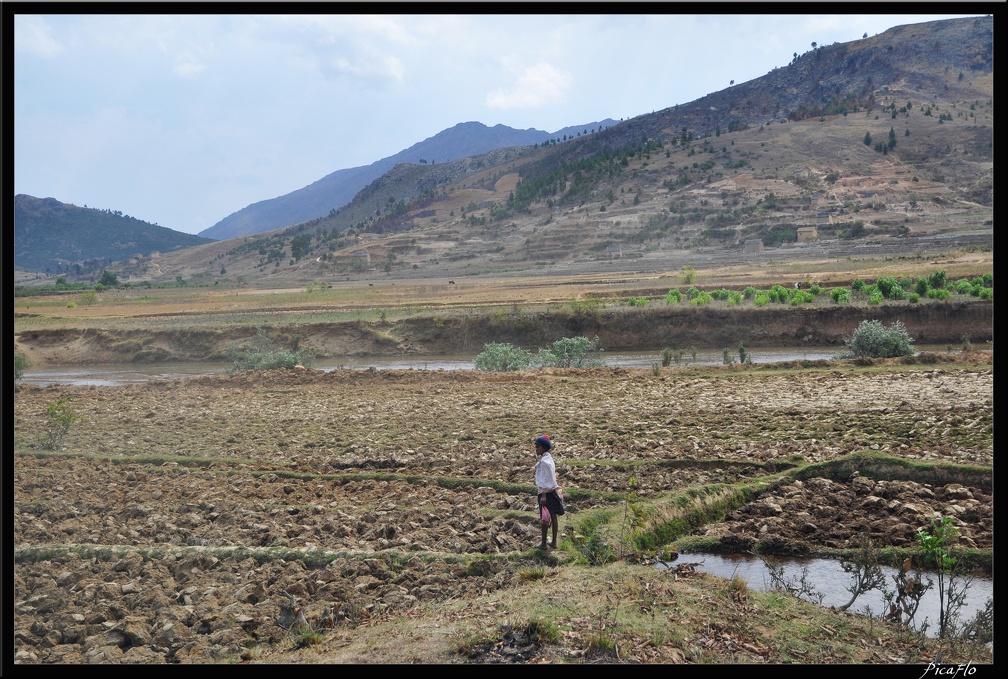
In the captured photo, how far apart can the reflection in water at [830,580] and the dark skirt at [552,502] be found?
160 centimetres

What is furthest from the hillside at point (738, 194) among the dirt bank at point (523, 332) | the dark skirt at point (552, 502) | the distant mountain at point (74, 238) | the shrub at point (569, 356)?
the dark skirt at point (552, 502)

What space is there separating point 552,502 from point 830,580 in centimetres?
314

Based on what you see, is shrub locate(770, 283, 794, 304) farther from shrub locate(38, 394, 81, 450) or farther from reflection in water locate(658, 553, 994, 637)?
shrub locate(38, 394, 81, 450)

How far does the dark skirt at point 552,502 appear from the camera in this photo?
7930 mm

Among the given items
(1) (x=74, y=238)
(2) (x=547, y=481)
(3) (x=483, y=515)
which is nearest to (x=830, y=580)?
(2) (x=547, y=481)

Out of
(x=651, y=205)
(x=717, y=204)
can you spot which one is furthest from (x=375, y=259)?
(x=717, y=204)

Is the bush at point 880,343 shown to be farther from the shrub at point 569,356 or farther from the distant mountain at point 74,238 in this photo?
the distant mountain at point 74,238

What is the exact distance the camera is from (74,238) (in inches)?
5832

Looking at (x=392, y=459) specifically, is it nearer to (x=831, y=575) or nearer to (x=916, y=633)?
(x=831, y=575)

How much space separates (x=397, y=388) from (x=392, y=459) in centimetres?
857

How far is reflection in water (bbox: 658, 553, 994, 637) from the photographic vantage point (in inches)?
301

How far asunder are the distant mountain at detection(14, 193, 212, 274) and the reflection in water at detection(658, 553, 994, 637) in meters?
126
